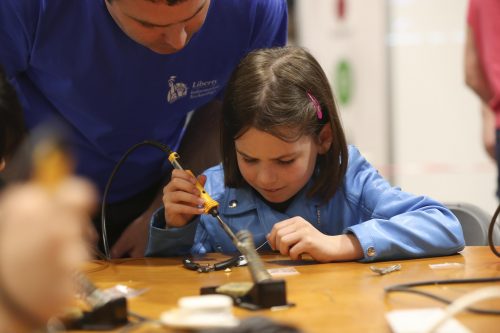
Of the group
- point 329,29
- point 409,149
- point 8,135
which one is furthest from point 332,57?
point 8,135

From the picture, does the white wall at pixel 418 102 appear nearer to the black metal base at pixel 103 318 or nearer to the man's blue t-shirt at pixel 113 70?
the man's blue t-shirt at pixel 113 70

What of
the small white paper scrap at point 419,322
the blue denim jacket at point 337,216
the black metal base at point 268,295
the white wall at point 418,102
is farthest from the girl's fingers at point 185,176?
the white wall at point 418,102

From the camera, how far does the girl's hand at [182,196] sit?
1497mm

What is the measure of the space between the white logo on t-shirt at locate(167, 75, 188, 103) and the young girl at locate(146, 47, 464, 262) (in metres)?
0.12

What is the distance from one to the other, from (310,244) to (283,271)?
0.30 ft

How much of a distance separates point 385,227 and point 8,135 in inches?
28.2

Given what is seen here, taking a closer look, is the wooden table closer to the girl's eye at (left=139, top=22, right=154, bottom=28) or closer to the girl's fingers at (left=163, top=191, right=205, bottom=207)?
the girl's fingers at (left=163, top=191, right=205, bottom=207)

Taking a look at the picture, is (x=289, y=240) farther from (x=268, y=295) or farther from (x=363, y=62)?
(x=363, y=62)

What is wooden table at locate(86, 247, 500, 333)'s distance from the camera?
3.16 feet

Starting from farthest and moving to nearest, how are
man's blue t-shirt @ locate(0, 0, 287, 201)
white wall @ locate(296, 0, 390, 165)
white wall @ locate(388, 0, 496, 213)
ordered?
white wall @ locate(296, 0, 390, 165), white wall @ locate(388, 0, 496, 213), man's blue t-shirt @ locate(0, 0, 287, 201)

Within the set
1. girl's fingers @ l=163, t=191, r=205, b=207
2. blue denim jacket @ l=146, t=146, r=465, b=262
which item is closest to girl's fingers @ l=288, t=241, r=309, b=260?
blue denim jacket @ l=146, t=146, r=465, b=262

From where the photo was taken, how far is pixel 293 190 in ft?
5.30

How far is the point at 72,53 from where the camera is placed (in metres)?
1.54

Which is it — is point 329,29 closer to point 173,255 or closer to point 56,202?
point 173,255
